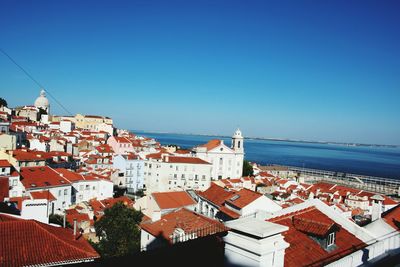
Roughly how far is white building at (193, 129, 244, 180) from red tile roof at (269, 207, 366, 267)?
54152 millimetres

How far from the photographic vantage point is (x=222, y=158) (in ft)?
206

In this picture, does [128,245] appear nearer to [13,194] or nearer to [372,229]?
[372,229]

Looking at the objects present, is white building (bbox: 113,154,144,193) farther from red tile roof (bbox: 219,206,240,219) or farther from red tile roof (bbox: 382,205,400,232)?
red tile roof (bbox: 382,205,400,232)

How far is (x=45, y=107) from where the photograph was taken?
110 m

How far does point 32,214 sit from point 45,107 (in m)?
107

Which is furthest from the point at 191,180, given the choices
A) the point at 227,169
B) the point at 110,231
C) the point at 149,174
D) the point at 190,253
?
the point at 190,253

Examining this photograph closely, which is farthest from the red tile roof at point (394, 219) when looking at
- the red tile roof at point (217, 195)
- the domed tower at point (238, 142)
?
the domed tower at point (238, 142)

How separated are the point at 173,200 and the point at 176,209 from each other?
1618 mm

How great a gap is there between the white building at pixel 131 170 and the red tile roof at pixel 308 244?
43.6 metres

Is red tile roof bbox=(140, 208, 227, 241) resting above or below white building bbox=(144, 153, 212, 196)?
above

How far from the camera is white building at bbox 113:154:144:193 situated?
4934cm

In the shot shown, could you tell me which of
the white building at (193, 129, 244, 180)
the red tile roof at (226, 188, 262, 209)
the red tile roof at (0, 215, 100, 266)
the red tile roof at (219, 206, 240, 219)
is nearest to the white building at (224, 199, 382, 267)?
the red tile roof at (0, 215, 100, 266)

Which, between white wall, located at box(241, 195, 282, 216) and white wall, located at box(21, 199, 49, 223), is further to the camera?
white wall, located at box(241, 195, 282, 216)

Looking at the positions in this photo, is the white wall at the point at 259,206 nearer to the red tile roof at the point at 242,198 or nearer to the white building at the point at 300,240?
the red tile roof at the point at 242,198
